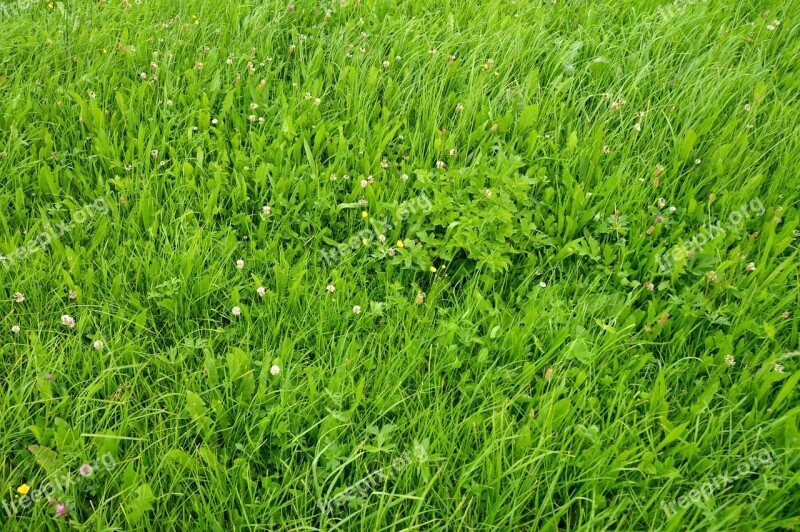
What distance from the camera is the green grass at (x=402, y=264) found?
2172mm

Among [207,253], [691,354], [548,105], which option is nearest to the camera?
[691,354]

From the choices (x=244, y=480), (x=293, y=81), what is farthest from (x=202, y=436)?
(x=293, y=81)

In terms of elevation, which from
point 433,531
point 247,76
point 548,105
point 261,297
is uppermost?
point 247,76

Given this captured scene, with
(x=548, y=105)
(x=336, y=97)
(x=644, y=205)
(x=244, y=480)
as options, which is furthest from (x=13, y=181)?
(x=644, y=205)

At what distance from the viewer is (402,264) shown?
2.96 m

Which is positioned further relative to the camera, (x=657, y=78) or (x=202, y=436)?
(x=657, y=78)

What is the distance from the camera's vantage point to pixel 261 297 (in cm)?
275

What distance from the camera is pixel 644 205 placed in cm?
323

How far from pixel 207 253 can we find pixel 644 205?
221cm

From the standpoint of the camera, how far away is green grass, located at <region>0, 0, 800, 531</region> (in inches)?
85.5

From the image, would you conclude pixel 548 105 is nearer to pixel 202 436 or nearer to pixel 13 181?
pixel 202 436

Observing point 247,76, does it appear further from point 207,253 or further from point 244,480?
point 244,480

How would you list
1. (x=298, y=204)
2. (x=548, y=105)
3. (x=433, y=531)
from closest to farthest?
(x=433, y=531)
(x=298, y=204)
(x=548, y=105)

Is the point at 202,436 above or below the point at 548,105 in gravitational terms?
below
